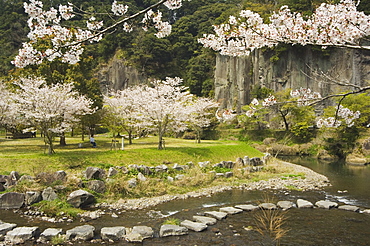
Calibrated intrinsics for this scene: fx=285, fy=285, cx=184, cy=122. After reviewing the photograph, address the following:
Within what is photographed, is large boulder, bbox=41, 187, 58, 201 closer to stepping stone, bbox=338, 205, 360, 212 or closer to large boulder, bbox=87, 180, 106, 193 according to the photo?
large boulder, bbox=87, 180, 106, 193

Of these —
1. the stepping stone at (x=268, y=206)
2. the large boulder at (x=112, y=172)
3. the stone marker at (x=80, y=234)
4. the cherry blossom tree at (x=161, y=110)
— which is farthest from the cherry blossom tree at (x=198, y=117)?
the stone marker at (x=80, y=234)

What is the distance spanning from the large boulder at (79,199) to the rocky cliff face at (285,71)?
96.8ft

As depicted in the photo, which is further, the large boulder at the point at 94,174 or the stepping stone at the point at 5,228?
the large boulder at the point at 94,174

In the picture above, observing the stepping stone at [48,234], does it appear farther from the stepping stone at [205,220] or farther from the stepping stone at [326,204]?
the stepping stone at [326,204]

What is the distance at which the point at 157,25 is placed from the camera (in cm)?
719

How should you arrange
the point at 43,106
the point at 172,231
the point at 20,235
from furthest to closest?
1. the point at 43,106
2. the point at 172,231
3. the point at 20,235

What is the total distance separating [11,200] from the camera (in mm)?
11211

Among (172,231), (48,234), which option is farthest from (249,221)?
(48,234)

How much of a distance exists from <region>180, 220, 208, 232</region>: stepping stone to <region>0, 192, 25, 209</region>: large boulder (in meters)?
6.67

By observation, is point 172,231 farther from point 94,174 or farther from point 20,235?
point 94,174

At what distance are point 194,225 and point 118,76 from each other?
55.8m

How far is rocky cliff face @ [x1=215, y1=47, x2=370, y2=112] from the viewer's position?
3853 centimetres

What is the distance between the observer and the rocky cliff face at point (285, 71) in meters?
38.5

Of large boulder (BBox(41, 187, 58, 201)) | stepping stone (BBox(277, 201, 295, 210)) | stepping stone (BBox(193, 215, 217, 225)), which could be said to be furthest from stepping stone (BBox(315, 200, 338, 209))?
large boulder (BBox(41, 187, 58, 201))
